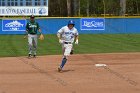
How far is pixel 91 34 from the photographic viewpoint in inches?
1561

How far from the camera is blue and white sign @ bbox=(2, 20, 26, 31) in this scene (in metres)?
39.5

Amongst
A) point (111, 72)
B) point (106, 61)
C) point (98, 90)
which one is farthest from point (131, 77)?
point (106, 61)

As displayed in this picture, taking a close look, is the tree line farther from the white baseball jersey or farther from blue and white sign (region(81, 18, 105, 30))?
the white baseball jersey

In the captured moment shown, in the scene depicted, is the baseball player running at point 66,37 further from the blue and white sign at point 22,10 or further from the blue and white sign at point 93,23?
the blue and white sign at point 22,10

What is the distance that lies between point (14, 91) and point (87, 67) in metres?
6.02

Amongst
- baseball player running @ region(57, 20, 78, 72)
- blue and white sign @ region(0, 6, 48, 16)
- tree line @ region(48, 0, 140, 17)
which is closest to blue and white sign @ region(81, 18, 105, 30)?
blue and white sign @ region(0, 6, 48, 16)

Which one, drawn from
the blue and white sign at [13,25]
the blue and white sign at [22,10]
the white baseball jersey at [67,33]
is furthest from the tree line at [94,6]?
the white baseball jersey at [67,33]

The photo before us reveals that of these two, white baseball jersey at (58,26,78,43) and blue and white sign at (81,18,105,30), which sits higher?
blue and white sign at (81,18,105,30)

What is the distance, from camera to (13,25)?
39.8 meters

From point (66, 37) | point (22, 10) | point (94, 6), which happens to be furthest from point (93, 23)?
point (94, 6)

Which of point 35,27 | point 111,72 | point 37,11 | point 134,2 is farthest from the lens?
point 134,2

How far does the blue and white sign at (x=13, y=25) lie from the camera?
1556 inches

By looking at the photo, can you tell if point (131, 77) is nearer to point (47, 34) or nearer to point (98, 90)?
point (98, 90)

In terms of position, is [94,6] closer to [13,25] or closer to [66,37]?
[13,25]
